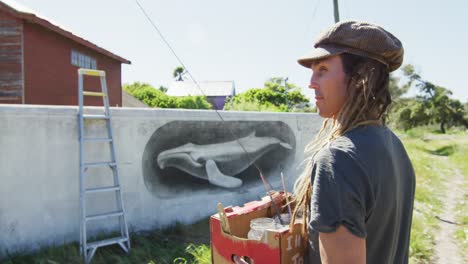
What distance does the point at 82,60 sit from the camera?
48.3 feet

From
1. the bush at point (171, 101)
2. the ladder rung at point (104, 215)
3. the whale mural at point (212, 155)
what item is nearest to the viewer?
the ladder rung at point (104, 215)

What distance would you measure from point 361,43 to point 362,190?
1.67 feet

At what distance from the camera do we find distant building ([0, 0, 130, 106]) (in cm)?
1114

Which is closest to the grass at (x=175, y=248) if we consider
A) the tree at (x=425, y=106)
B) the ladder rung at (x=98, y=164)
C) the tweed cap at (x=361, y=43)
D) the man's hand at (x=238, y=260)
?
the ladder rung at (x=98, y=164)

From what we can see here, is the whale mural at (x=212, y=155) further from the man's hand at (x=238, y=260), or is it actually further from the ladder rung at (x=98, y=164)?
the man's hand at (x=238, y=260)

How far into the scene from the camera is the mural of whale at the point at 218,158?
6082mm

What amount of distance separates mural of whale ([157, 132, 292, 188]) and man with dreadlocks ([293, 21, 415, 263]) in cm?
444

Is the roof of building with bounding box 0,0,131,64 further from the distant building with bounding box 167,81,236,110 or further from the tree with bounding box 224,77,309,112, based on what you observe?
the distant building with bounding box 167,81,236,110

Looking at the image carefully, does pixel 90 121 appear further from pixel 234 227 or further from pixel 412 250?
pixel 412 250

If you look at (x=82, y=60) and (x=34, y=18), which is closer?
(x=34, y=18)

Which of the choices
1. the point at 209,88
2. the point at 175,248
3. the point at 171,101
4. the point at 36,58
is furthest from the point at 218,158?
the point at 209,88

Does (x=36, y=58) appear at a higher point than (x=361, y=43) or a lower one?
higher

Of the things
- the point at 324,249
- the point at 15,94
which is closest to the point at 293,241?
the point at 324,249

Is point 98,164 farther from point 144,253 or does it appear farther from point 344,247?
point 344,247
